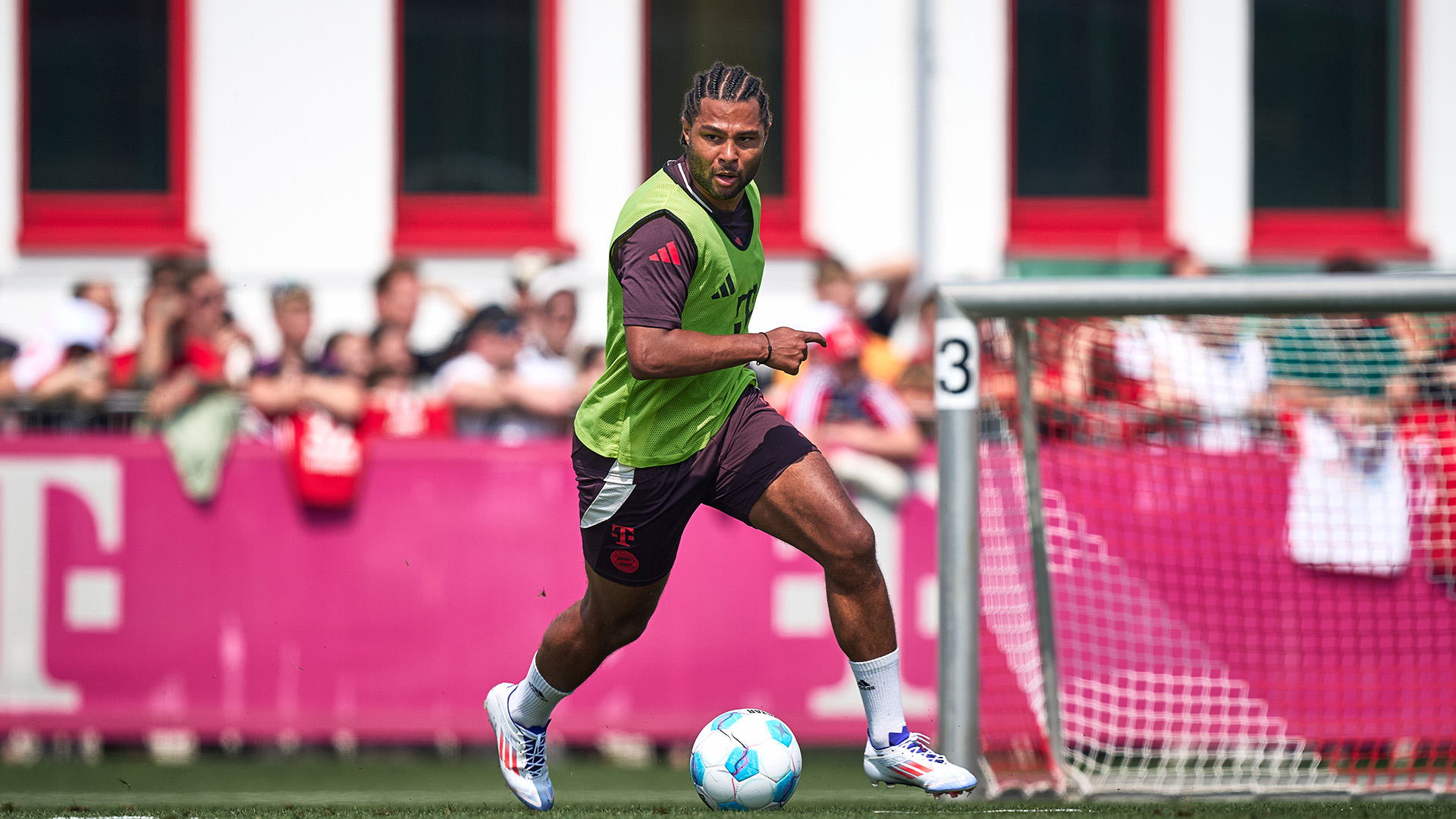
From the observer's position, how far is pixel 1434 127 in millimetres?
12180

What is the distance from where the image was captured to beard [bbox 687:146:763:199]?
4.35 m

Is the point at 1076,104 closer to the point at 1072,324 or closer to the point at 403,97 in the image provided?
the point at 403,97

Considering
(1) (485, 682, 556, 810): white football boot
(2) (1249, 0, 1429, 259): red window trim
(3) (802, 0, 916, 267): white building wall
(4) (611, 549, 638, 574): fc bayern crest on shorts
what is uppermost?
(3) (802, 0, 916, 267): white building wall

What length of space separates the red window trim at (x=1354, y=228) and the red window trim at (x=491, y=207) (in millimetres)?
5392

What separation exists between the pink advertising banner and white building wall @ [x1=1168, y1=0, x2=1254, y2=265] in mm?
5797

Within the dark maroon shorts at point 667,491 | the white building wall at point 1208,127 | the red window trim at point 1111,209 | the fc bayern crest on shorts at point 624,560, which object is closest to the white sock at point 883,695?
the dark maroon shorts at point 667,491

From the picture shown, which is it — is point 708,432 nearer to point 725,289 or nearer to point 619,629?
point 725,289

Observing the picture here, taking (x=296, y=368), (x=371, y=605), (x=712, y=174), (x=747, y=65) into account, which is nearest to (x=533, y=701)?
(x=712, y=174)

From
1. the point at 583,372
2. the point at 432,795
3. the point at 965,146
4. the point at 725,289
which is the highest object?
the point at 965,146

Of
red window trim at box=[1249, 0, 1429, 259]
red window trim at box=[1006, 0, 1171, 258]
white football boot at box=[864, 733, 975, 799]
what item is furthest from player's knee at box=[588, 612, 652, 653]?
red window trim at box=[1249, 0, 1429, 259]

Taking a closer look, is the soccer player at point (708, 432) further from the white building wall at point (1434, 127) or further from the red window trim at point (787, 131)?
the white building wall at point (1434, 127)

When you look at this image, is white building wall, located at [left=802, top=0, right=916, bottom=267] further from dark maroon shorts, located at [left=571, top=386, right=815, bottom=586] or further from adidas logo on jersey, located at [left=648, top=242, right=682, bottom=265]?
adidas logo on jersey, located at [left=648, top=242, right=682, bottom=265]

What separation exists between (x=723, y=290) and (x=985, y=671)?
2582mm

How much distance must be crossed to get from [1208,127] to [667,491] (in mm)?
8864
